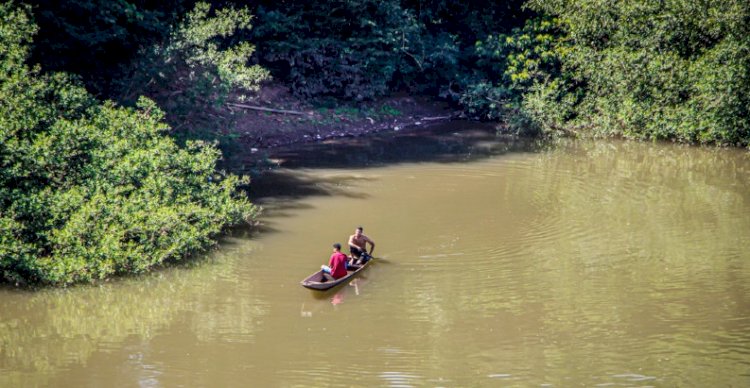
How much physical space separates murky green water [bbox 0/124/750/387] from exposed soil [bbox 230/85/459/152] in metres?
6.08

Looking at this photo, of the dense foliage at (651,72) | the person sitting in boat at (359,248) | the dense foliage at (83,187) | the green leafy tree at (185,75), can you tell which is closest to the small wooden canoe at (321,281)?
the person sitting in boat at (359,248)

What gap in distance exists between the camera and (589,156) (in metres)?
28.5

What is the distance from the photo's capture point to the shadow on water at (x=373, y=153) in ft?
77.8

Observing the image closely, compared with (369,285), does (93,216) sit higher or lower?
higher

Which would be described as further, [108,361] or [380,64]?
[380,64]

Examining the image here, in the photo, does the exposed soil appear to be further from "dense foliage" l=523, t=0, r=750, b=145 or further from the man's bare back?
the man's bare back

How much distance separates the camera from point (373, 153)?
94.8ft

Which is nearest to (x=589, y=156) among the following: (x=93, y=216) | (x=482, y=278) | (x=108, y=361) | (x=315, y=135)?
(x=315, y=135)

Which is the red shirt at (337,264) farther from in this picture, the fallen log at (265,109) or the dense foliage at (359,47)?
the dense foliage at (359,47)

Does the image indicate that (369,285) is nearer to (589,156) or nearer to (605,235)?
(605,235)

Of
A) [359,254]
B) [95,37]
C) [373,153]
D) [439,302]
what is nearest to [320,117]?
[373,153]

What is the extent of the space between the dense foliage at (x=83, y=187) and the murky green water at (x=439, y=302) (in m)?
0.55

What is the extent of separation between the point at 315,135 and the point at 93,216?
15538 mm

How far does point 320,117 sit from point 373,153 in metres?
4.38
